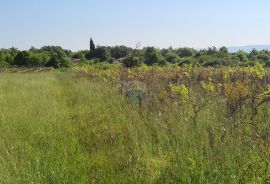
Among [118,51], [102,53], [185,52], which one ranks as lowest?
[185,52]

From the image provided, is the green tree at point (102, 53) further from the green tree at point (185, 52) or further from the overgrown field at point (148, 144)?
the overgrown field at point (148, 144)

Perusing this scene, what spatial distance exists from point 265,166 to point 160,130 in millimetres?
1644

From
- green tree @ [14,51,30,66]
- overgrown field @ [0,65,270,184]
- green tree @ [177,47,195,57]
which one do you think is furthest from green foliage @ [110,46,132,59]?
overgrown field @ [0,65,270,184]

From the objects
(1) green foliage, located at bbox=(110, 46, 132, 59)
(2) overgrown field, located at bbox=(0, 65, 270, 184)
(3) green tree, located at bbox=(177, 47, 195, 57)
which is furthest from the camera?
(1) green foliage, located at bbox=(110, 46, 132, 59)

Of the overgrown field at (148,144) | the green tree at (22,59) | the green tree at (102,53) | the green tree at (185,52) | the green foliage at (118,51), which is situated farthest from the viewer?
the green foliage at (118,51)

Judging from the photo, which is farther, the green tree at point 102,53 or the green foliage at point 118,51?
the green foliage at point 118,51

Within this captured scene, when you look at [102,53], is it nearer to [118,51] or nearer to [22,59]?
[118,51]

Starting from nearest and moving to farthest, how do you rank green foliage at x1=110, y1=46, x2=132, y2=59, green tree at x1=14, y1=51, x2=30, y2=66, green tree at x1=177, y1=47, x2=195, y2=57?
1. green tree at x1=177, y1=47, x2=195, y2=57
2. green tree at x1=14, y1=51, x2=30, y2=66
3. green foliage at x1=110, y1=46, x2=132, y2=59

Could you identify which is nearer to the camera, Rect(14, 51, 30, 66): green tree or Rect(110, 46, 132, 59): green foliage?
Rect(14, 51, 30, 66): green tree

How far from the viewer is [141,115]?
596 centimetres

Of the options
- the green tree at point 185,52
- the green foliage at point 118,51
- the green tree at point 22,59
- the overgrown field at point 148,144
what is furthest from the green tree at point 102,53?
the overgrown field at point 148,144

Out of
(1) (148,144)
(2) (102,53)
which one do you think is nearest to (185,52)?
(2) (102,53)

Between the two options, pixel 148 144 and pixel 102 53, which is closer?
pixel 148 144

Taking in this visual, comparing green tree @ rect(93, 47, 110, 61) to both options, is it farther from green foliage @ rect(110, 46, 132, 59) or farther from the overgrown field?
the overgrown field
